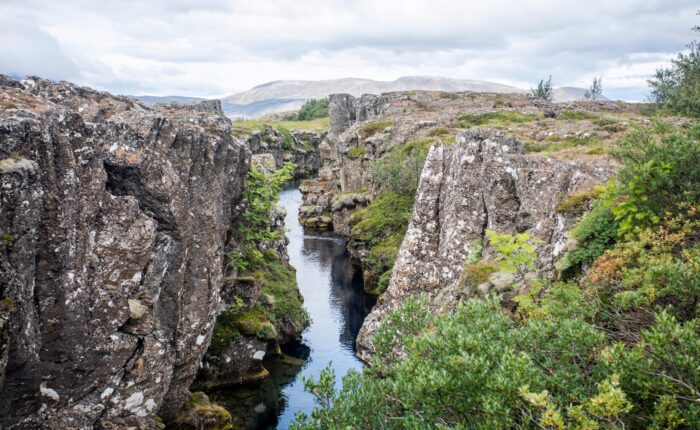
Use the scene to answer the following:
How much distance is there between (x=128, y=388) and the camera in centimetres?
2802

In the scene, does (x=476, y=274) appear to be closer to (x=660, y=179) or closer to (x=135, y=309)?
(x=660, y=179)

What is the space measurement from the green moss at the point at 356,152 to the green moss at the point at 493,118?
17592mm

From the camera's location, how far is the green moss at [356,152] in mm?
94900

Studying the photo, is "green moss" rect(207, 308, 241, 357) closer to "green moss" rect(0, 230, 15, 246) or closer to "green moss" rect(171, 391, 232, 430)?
"green moss" rect(171, 391, 232, 430)

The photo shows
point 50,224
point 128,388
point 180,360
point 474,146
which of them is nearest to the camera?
point 50,224

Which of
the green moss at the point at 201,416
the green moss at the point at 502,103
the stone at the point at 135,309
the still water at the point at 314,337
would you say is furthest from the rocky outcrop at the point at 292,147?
the stone at the point at 135,309

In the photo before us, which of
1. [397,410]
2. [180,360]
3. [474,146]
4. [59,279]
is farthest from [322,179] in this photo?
[397,410]

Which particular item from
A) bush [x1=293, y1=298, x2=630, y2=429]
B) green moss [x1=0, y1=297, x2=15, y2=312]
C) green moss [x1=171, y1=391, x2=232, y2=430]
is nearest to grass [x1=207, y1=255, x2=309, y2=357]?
green moss [x1=171, y1=391, x2=232, y2=430]

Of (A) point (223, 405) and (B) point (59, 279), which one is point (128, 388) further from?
(A) point (223, 405)

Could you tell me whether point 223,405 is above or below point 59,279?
below

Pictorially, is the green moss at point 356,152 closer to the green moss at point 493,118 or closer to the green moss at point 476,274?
the green moss at point 493,118

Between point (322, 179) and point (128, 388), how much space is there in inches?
3970

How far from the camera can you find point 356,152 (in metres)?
95.9

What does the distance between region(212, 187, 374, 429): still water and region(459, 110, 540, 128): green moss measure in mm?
27838
